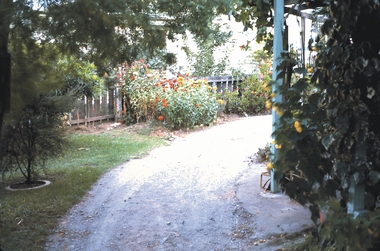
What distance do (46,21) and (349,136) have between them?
2678 millimetres

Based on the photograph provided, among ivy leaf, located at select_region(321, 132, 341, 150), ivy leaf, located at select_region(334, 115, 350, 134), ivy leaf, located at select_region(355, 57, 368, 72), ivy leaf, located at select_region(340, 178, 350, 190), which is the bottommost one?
ivy leaf, located at select_region(340, 178, 350, 190)

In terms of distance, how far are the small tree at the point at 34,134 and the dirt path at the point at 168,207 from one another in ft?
3.46

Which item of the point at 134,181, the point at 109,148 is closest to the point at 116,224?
the point at 134,181

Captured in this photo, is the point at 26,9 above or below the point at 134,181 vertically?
above

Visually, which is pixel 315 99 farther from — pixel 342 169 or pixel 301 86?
pixel 342 169

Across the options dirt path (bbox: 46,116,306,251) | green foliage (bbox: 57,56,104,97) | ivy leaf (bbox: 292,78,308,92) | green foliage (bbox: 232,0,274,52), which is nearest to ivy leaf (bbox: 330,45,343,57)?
ivy leaf (bbox: 292,78,308,92)

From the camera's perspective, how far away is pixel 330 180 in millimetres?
2740

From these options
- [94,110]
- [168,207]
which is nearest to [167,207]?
[168,207]

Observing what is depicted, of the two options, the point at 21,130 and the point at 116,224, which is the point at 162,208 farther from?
the point at 21,130

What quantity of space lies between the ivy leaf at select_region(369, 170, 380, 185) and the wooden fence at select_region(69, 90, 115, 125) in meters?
10.7

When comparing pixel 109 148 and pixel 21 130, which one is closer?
pixel 21 130

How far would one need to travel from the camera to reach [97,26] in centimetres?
379

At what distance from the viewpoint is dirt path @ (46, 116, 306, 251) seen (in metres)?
4.79

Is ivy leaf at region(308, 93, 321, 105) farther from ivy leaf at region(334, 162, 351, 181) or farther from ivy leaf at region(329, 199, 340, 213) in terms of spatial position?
ivy leaf at region(329, 199, 340, 213)
